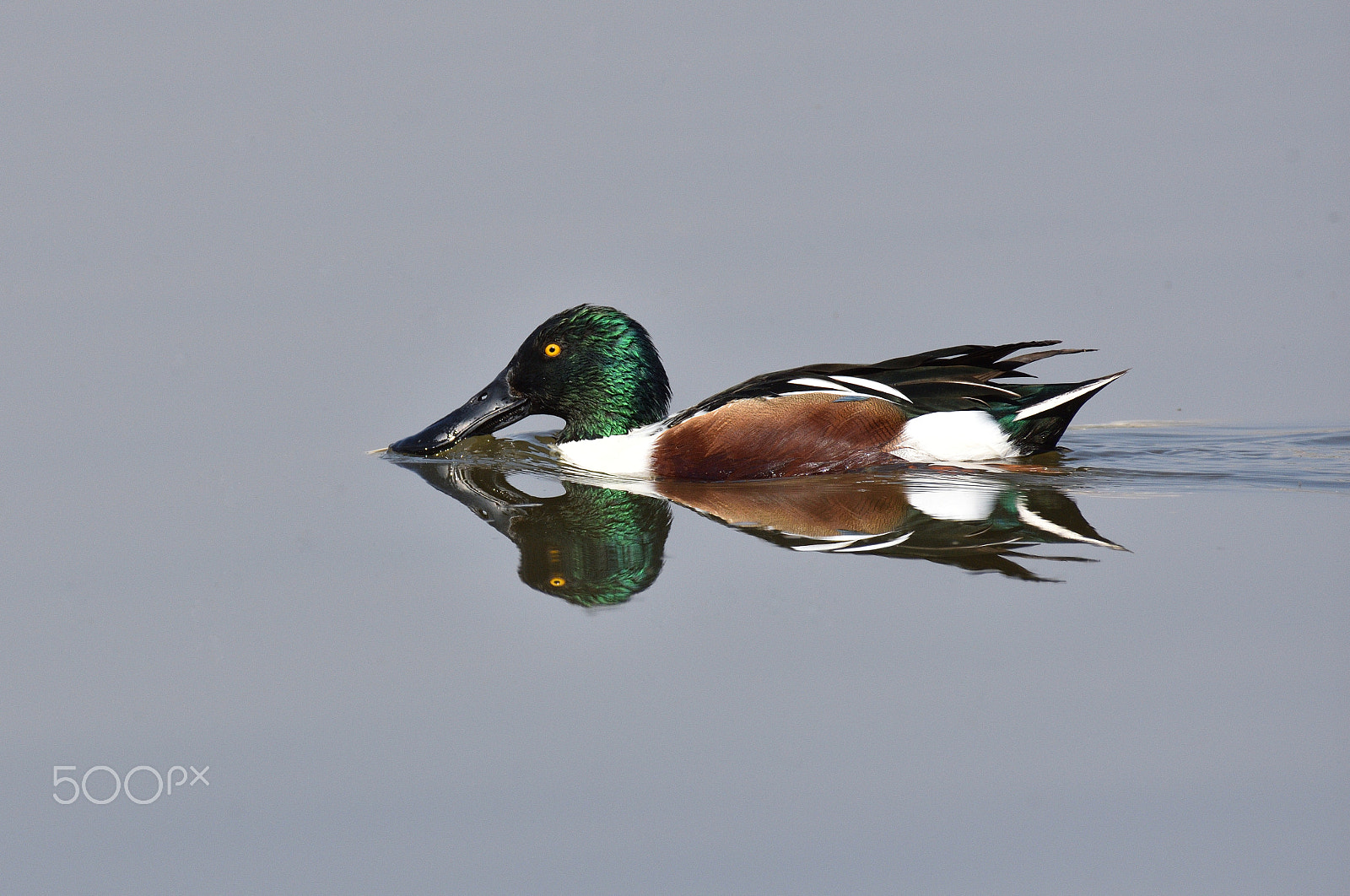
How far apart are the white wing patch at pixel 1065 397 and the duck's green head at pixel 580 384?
2.17 metres

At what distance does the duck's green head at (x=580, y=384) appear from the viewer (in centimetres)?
Result: 841

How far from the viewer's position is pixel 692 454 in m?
7.73

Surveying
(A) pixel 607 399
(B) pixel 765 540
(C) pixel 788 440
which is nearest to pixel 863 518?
(B) pixel 765 540

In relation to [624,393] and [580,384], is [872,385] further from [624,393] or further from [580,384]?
[580,384]

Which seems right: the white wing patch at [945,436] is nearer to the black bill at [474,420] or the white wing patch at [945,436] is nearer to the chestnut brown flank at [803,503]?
the chestnut brown flank at [803,503]

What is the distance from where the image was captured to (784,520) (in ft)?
21.9

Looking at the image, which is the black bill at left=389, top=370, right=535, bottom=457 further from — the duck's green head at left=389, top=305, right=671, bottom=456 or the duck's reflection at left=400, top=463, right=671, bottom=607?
the duck's reflection at left=400, top=463, right=671, bottom=607

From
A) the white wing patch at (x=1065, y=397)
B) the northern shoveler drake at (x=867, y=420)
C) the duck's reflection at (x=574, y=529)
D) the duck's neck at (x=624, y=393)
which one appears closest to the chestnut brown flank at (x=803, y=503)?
the northern shoveler drake at (x=867, y=420)

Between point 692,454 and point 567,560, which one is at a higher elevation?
point 692,454

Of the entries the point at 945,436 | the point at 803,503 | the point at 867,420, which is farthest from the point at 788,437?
the point at 945,436

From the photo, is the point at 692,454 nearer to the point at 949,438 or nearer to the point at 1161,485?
the point at 949,438

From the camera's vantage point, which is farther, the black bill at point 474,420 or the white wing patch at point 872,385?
the black bill at point 474,420

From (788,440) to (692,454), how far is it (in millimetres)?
539

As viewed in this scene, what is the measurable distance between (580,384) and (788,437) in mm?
1487
